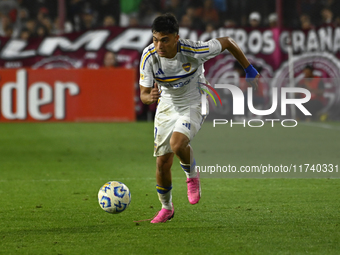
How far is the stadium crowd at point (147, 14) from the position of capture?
672 inches

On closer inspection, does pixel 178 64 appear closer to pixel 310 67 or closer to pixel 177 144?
pixel 177 144

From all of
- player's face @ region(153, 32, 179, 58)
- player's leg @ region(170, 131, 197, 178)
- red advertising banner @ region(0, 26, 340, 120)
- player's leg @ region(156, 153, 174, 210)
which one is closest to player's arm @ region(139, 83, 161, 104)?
player's face @ region(153, 32, 179, 58)

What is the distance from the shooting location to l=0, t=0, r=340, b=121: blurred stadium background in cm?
1595

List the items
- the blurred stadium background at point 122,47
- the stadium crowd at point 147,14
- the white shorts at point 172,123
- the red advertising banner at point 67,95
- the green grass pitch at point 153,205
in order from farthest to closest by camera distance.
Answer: the stadium crowd at point 147,14 < the blurred stadium background at point 122,47 < the red advertising banner at point 67,95 < the white shorts at point 172,123 < the green grass pitch at point 153,205

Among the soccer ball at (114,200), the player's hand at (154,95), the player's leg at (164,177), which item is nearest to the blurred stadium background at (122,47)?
the player's leg at (164,177)

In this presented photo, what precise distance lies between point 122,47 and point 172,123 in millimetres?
11895

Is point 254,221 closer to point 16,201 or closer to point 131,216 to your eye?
point 131,216

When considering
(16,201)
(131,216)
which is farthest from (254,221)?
(16,201)

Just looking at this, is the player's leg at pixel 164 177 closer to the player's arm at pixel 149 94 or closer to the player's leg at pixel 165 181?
the player's leg at pixel 165 181

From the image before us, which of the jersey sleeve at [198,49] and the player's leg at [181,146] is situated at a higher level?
the jersey sleeve at [198,49]

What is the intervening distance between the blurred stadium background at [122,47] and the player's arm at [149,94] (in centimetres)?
1106

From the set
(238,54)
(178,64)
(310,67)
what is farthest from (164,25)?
(310,67)

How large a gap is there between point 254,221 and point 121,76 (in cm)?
1177

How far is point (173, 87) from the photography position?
518cm
